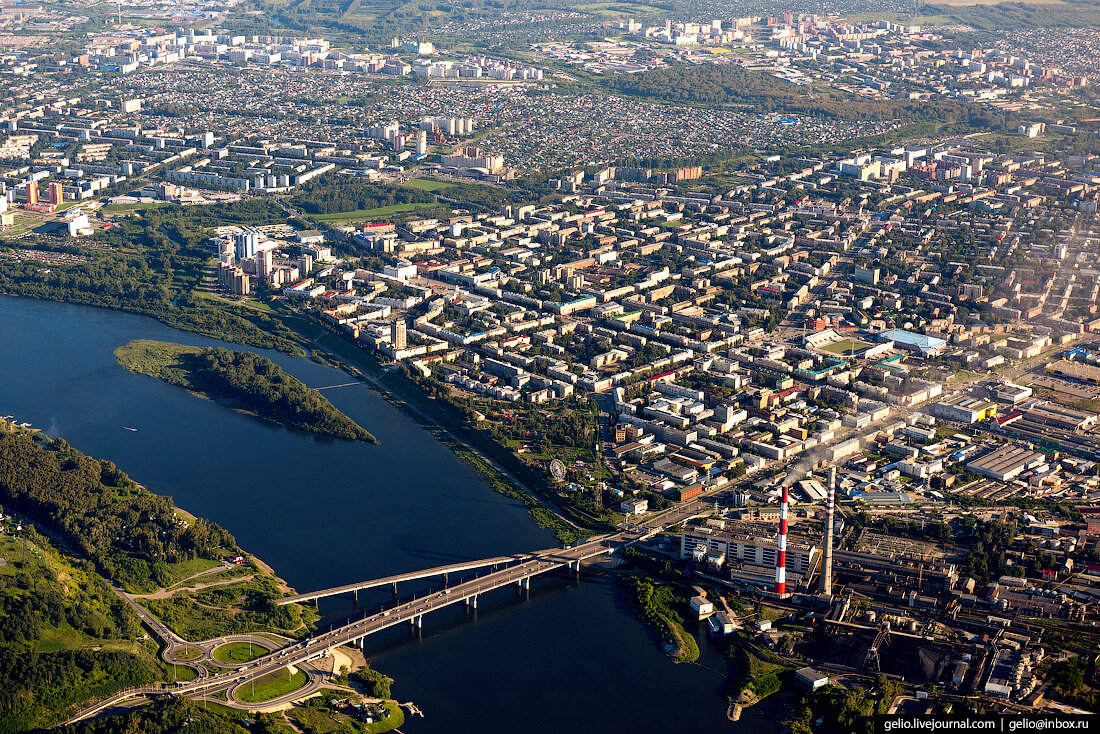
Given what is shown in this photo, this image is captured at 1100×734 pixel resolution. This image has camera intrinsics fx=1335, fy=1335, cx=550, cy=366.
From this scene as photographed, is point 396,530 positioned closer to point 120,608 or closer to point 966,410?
point 120,608

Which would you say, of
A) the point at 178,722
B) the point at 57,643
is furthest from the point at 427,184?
the point at 178,722

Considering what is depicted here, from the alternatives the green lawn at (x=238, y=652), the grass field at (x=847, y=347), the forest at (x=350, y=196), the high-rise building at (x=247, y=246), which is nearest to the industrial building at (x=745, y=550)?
the green lawn at (x=238, y=652)

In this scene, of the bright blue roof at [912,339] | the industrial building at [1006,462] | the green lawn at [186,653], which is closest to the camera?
the green lawn at [186,653]

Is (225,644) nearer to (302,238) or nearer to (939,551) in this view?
(939,551)

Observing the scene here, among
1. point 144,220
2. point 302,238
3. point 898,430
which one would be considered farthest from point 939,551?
point 144,220

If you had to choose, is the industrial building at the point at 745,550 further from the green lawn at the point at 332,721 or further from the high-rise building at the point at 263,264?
the high-rise building at the point at 263,264

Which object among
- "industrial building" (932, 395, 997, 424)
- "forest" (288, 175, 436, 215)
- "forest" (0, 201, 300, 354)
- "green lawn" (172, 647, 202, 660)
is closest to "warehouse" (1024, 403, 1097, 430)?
"industrial building" (932, 395, 997, 424)
